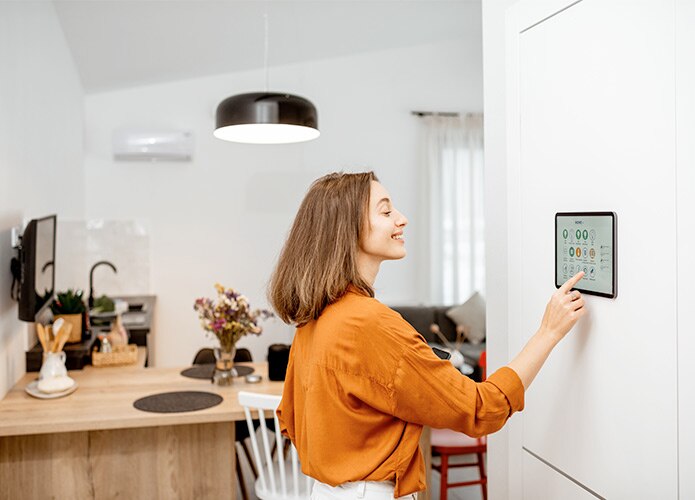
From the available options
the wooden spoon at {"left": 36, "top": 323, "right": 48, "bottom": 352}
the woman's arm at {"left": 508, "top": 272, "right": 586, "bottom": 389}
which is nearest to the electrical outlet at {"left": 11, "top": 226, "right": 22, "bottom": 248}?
the wooden spoon at {"left": 36, "top": 323, "right": 48, "bottom": 352}

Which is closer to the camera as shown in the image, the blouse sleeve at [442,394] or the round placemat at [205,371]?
the blouse sleeve at [442,394]

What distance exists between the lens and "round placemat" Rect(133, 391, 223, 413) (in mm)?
2771

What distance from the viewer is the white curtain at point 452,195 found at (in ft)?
20.3

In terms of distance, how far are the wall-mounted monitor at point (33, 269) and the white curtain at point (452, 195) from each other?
11.8 ft

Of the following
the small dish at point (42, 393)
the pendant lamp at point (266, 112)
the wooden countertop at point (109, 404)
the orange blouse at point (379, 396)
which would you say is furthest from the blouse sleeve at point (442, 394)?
the small dish at point (42, 393)

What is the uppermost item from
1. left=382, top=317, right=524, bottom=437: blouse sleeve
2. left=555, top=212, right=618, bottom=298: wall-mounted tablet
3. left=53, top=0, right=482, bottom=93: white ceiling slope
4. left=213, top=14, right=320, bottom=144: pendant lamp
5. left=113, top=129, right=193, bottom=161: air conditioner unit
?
left=53, top=0, right=482, bottom=93: white ceiling slope

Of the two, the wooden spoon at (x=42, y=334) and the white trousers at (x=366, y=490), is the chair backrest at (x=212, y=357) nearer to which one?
the wooden spoon at (x=42, y=334)

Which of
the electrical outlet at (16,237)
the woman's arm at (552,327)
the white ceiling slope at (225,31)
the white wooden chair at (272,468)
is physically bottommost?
the white wooden chair at (272,468)

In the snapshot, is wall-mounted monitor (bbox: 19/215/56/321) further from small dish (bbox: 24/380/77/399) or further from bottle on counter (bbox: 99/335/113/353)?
bottle on counter (bbox: 99/335/113/353)

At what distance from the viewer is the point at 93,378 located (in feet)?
11.1

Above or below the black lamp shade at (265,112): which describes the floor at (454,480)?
below

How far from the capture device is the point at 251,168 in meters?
5.88

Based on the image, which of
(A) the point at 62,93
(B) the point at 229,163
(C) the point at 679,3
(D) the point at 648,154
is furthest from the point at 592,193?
(B) the point at 229,163

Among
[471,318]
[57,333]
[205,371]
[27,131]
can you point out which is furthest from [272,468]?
[471,318]
